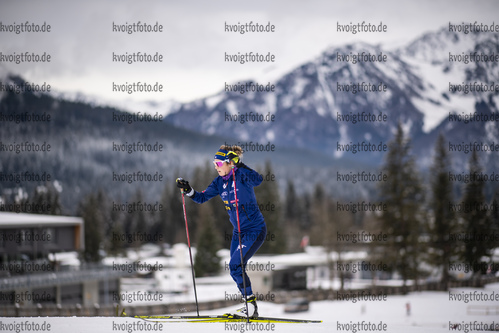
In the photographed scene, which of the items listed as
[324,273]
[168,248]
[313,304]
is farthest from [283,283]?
[168,248]

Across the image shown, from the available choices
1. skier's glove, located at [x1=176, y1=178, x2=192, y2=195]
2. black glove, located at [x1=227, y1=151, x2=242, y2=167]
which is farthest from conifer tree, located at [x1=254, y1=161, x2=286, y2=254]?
black glove, located at [x1=227, y1=151, x2=242, y2=167]

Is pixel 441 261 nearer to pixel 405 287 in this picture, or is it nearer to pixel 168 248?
pixel 405 287

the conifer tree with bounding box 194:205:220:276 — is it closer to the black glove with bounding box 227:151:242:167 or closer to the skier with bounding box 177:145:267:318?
the skier with bounding box 177:145:267:318

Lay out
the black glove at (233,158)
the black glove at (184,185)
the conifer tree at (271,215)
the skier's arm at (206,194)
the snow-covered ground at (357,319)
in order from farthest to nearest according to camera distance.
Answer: the conifer tree at (271,215)
the skier's arm at (206,194)
the black glove at (184,185)
the black glove at (233,158)
the snow-covered ground at (357,319)

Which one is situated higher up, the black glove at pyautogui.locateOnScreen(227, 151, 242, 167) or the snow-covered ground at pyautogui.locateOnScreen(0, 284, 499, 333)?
the black glove at pyautogui.locateOnScreen(227, 151, 242, 167)

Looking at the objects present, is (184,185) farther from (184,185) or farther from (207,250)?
(207,250)

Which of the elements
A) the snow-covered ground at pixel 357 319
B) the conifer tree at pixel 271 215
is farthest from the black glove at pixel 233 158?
the conifer tree at pixel 271 215

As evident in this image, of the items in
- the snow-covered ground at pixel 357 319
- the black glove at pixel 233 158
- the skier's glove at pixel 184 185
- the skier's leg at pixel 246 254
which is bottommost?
the snow-covered ground at pixel 357 319

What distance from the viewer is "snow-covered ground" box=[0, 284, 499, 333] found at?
7.86m

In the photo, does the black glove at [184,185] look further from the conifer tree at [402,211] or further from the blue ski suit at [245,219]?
the conifer tree at [402,211]

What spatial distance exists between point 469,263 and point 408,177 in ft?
28.4

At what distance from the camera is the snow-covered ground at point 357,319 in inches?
309

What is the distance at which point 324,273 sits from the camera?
78500 millimetres

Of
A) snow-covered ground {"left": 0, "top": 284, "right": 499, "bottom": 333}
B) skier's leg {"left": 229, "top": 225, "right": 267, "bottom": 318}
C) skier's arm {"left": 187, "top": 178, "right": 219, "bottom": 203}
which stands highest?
skier's arm {"left": 187, "top": 178, "right": 219, "bottom": 203}
